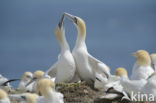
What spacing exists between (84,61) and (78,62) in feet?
0.60

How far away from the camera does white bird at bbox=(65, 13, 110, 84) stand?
16375mm

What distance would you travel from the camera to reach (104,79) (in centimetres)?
1642

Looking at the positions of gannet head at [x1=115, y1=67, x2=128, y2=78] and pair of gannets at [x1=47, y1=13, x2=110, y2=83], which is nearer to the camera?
pair of gannets at [x1=47, y1=13, x2=110, y2=83]

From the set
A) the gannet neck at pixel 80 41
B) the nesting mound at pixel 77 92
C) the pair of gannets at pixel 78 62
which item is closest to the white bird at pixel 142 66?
the pair of gannets at pixel 78 62

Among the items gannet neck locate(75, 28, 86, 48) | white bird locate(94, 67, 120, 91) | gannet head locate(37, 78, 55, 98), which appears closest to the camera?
gannet head locate(37, 78, 55, 98)

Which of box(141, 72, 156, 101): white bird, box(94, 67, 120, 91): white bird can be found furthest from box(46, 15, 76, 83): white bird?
box(141, 72, 156, 101): white bird

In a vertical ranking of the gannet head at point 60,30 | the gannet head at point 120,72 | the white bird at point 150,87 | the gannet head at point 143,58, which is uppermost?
the gannet head at point 60,30

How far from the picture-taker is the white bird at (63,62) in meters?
16.3

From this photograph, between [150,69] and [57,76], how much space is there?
291cm

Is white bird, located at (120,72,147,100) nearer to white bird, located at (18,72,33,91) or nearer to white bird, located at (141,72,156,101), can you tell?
white bird, located at (141,72,156,101)

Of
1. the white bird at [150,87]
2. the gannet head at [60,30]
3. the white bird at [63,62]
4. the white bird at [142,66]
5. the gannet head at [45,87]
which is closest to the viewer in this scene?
the gannet head at [45,87]

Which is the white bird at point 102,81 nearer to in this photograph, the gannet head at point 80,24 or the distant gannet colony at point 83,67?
the distant gannet colony at point 83,67

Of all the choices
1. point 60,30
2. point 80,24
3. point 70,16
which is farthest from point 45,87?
point 70,16

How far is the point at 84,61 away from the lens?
16391 millimetres
